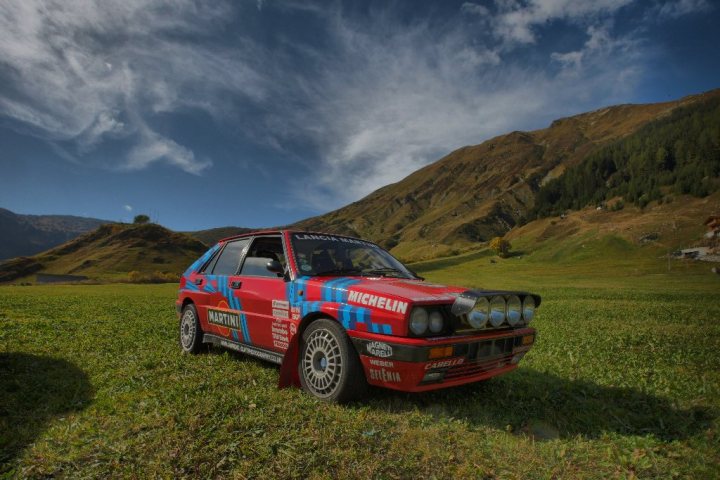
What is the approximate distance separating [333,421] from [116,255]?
166 meters

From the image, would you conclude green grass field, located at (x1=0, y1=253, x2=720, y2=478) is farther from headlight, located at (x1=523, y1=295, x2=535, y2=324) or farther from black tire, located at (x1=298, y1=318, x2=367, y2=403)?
headlight, located at (x1=523, y1=295, x2=535, y2=324)

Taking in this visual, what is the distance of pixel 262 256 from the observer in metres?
5.32

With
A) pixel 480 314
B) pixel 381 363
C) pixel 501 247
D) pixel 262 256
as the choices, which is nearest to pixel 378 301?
pixel 381 363

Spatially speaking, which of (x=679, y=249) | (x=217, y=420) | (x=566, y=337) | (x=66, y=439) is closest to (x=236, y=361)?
(x=217, y=420)

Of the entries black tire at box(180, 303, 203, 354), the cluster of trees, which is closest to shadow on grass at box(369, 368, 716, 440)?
black tire at box(180, 303, 203, 354)

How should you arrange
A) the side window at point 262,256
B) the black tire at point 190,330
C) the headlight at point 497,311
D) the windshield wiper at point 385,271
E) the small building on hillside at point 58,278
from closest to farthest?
1. the headlight at point 497,311
2. the windshield wiper at point 385,271
3. the side window at point 262,256
4. the black tire at point 190,330
5. the small building on hillside at point 58,278

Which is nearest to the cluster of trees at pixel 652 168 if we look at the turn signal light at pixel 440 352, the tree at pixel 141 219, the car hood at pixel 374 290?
the car hood at pixel 374 290

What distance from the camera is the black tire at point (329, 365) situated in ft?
12.1

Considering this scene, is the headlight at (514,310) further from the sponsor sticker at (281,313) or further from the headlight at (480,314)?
the sponsor sticker at (281,313)

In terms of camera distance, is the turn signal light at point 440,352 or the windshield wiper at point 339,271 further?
the windshield wiper at point 339,271

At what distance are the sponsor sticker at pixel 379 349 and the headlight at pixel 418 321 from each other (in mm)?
270

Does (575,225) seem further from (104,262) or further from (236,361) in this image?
(104,262)

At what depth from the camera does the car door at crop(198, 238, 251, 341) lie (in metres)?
5.30

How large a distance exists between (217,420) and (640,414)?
4135mm
